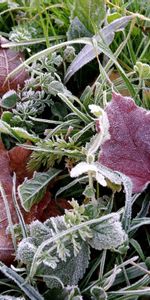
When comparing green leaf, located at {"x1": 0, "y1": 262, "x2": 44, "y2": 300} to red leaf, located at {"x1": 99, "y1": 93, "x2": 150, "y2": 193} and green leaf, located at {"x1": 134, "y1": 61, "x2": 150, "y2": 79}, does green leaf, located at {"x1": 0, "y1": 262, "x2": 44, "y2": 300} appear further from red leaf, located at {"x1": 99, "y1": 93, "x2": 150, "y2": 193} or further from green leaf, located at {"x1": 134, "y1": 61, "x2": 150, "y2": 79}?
green leaf, located at {"x1": 134, "y1": 61, "x2": 150, "y2": 79}

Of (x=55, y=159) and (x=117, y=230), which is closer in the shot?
(x=117, y=230)

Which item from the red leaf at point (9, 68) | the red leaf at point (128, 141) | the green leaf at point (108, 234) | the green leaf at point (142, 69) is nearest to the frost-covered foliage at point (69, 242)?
the green leaf at point (108, 234)

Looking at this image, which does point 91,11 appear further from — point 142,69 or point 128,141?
point 128,141

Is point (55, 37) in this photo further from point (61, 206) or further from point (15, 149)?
point (61, 206)

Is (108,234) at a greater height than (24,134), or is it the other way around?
(24,134)

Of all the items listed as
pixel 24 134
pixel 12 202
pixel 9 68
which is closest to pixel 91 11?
pixel 9 68

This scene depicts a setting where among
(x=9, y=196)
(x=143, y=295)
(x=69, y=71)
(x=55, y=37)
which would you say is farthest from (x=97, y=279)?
(x=55, y=37)

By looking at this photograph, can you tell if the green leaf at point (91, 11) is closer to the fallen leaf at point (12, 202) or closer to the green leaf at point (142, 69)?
the green leaf at point (142, 69)
